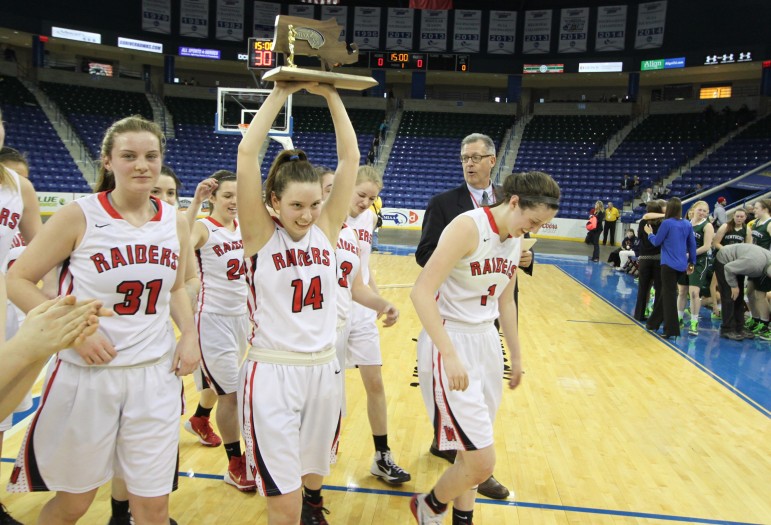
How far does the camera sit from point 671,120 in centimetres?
2619

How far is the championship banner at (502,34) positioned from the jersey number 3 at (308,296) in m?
26.7

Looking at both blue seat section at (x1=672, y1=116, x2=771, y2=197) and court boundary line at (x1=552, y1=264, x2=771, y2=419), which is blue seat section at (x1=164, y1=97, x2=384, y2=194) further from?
court boundary line at (x1=552, y1=264, x2=771, y2=419)

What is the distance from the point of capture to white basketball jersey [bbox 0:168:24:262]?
300 cm

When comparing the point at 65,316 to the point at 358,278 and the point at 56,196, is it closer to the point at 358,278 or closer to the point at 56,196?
the point at 358,278

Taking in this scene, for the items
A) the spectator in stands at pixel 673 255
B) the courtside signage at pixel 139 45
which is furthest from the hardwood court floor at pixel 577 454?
the courtside signage at pixel 139 45

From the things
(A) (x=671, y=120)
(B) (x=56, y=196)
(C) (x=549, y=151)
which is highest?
(A) (x=671, y=120)

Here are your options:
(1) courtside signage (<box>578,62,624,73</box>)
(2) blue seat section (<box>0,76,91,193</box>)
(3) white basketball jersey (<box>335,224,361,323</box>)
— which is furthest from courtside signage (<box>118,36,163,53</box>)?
(3) white basketball jersey (<box>335,224,361,323</box>)

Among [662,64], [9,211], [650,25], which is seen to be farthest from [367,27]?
[9,211]

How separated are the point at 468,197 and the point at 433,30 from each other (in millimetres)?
25070

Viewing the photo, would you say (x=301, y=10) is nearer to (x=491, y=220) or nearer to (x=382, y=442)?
(x=382, y=442)

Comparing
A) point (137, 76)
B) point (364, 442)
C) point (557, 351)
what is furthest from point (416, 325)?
point (137, 76)

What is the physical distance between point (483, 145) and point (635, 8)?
2508cm

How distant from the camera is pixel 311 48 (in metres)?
2.48

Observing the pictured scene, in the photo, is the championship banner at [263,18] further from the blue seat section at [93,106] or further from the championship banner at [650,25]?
the championship banner at [650,25]
